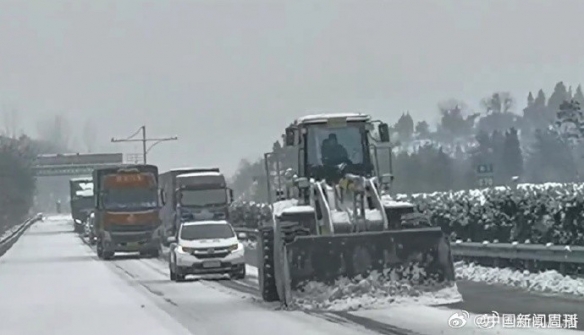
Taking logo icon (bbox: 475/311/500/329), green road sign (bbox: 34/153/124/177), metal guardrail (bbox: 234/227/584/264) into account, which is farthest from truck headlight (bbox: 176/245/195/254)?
green road sign (bbox: 34/153/124/177)

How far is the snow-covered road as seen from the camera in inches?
690

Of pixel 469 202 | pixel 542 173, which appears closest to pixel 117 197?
pixel 469 202

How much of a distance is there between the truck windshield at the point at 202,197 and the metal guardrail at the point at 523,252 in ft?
78.3

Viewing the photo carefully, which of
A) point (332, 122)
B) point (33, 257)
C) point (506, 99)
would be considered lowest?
point (33, 257)

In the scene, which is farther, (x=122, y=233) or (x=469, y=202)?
(x=122, y=233)

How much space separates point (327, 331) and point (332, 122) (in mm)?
7214

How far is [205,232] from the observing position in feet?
108

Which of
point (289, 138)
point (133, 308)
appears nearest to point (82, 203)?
point (133, 308)

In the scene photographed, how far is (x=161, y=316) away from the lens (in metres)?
20.9

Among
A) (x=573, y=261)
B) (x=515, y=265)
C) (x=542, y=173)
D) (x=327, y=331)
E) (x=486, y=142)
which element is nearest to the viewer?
(x=327, y=331)

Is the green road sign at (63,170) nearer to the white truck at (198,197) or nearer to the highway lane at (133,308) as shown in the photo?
the white truck at (198,197)

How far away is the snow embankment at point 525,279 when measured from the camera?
72.2 ft

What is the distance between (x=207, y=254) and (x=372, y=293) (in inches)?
475

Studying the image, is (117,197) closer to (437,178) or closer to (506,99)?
(437,178)
